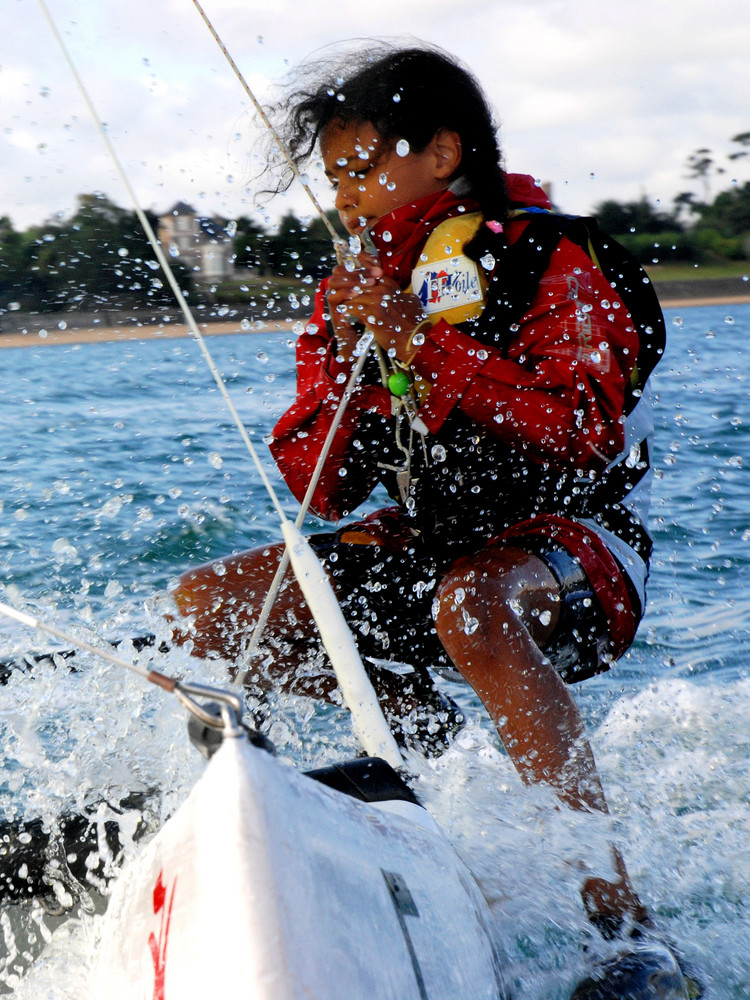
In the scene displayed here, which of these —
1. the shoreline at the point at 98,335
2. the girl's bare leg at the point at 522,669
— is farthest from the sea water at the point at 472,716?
the shoreline at the point at 98,335

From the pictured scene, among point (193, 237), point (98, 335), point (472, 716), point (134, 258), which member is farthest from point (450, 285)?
point (98, 335)

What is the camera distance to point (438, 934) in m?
1.09

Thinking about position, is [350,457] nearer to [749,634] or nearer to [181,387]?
[749,634]

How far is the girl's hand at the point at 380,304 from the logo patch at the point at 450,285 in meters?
0.05

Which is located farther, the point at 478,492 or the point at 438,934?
the point at 478,492

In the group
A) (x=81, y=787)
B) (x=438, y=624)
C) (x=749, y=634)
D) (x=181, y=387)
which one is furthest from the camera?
(x=181, y=387)

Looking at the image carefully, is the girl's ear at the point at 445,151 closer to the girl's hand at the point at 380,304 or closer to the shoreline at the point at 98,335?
the girl's hand at the point at 380,304

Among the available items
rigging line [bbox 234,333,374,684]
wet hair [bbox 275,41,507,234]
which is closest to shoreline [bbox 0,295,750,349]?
wet hair [bbox 275,41,507,234]

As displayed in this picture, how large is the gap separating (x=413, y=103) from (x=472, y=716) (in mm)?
1443

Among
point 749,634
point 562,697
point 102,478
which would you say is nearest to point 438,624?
point 562,697

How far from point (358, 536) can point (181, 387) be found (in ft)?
19.4

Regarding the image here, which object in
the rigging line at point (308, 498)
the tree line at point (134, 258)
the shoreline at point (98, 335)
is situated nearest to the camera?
the rigging line at point (308, 498)

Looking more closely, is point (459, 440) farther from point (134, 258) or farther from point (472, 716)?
point (134, 258)

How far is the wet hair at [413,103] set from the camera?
191cm
